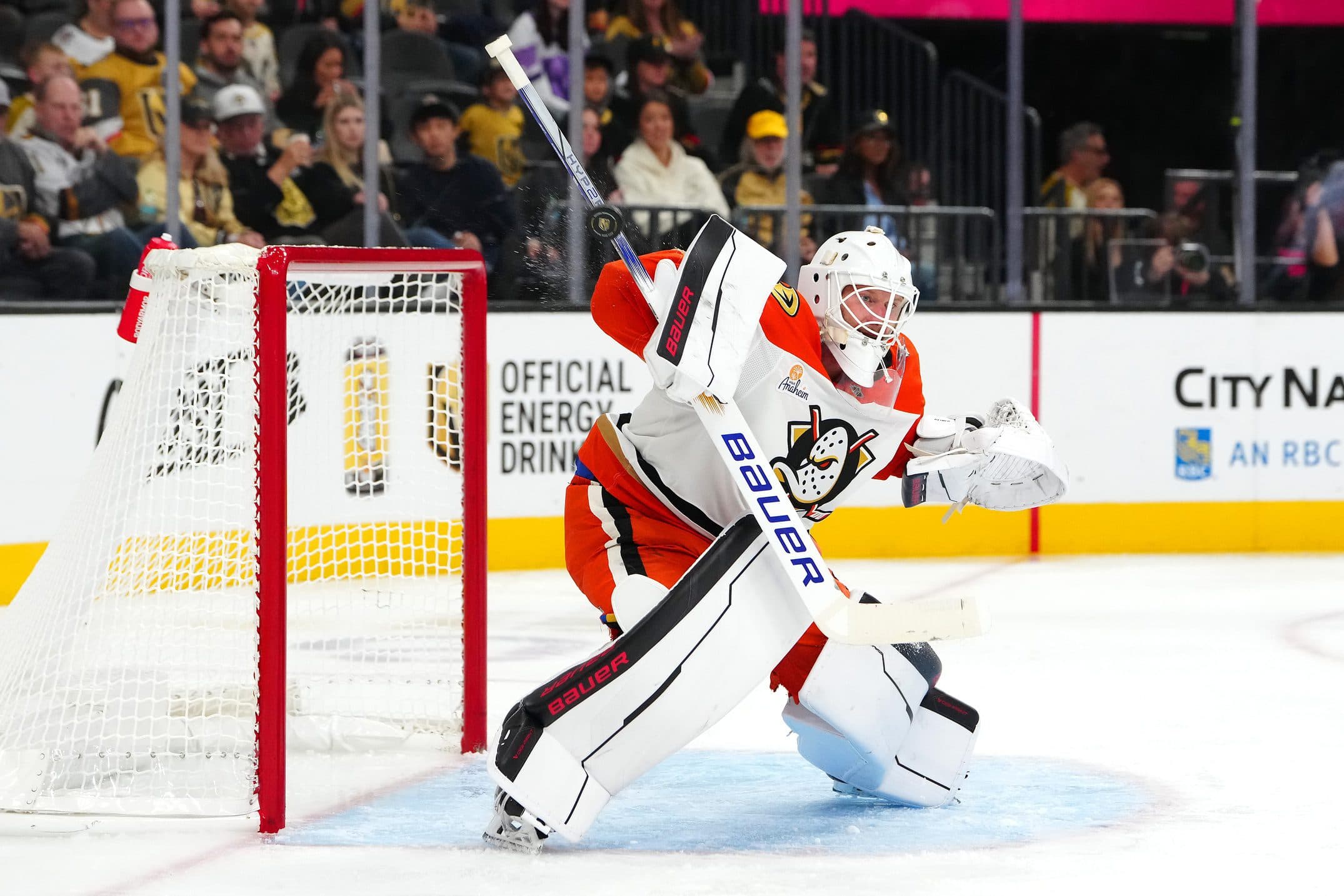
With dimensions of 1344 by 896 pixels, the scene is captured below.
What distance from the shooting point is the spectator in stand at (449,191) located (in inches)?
219

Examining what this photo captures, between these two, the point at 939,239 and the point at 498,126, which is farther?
the point at 939,239

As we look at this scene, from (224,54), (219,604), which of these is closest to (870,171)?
(224,54)

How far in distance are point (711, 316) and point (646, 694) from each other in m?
0.50

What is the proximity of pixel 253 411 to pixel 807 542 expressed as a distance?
82 cm

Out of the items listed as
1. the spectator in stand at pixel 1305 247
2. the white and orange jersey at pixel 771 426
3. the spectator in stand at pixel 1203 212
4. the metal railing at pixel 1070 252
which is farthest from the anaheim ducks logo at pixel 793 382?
the spectator in stand at pixel 1305 247

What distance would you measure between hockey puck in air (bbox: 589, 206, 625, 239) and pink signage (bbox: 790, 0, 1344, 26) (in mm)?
4778

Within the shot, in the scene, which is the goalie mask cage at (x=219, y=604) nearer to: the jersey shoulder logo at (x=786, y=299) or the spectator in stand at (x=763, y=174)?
the jersey shoulder logo at (x=786, y=299)

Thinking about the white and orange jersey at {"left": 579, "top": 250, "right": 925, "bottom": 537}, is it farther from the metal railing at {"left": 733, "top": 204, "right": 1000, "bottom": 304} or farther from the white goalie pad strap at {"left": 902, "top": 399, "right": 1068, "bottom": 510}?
the metal railing at {"left": 733, "top": 204, "right": 1000, "bottom": 304}

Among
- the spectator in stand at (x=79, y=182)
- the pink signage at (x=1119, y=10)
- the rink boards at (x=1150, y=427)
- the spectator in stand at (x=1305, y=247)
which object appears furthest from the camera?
the pink signage at (x=1119, y=10)

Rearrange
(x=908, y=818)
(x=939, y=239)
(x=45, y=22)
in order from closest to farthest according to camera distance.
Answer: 1. (x=908, y=818)
2. (x=45, y=22)
3. (x=939, y=239)

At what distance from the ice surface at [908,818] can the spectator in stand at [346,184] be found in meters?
1.89

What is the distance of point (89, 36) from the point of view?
542cm

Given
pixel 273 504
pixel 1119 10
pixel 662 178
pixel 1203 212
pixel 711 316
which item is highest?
pixel 1119 10

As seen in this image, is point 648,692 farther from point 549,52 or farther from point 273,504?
point 549,52
